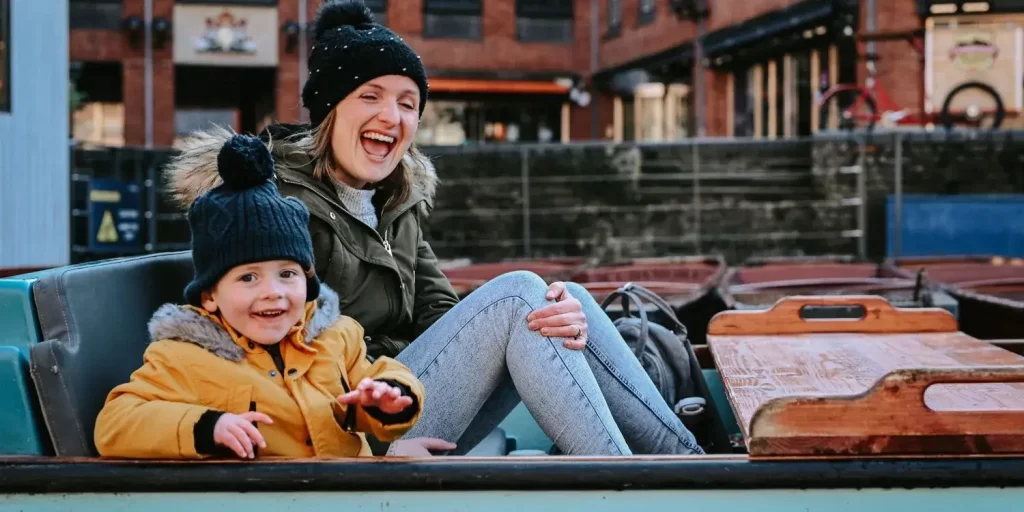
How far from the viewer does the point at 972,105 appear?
1204 cm

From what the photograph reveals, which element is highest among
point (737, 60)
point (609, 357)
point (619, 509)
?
point (737, 60)

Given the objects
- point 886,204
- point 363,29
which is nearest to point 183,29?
point 886,204

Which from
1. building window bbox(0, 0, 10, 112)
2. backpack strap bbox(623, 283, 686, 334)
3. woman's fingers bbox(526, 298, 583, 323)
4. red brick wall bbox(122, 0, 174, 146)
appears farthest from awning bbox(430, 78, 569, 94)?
woman's fingers bbox(526, 298, 583, 323)

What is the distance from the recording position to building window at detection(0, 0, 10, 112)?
7.06 meters

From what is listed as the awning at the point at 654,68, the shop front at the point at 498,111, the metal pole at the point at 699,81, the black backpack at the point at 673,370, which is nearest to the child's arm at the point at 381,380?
the black backpack at the point at 673,370

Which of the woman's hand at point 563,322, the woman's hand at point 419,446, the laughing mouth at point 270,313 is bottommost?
the woman's hand at point 419,446

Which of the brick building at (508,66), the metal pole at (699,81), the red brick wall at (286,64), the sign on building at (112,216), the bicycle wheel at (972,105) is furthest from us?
the red brick wall at (286,64)

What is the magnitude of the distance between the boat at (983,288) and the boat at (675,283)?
0.93m

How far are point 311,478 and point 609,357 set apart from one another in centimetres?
90

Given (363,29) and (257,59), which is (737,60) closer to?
(257,59)

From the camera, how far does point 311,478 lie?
1.72 metres

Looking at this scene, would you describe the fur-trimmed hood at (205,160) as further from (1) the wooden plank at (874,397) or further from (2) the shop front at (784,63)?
→ (2) the shop front at (784,63)

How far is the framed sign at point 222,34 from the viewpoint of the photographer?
20875mm

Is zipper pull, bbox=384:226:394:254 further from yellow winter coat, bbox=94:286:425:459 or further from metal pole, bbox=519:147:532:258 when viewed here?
metal pole, bbox=519:147:532:258
